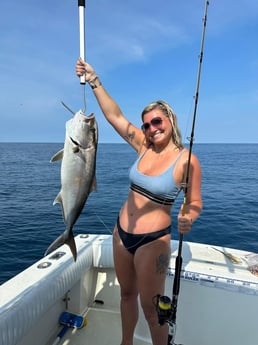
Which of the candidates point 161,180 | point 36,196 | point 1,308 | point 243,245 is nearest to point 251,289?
point 161,180

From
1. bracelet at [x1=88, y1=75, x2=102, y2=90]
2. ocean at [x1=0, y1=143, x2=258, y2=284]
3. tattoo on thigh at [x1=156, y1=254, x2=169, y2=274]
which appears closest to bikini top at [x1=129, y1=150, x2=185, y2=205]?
tattoo on thigh at [x1=156, y1=254, x2=169, y2=274]

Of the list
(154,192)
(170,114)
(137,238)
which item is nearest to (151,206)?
(154,192)

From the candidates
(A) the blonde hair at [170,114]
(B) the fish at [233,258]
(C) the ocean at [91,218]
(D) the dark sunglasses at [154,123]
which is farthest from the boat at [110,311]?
(C) the ocean at [91,218]

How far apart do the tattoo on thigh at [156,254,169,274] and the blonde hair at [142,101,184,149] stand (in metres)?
0.92

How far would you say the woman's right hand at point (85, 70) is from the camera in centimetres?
225

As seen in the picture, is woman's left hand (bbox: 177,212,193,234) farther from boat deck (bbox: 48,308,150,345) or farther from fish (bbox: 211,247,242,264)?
boat deck (bbox: 48,308,150,345)

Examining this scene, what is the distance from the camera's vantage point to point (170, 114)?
2.36m

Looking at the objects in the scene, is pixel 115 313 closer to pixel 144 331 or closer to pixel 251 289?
pixel 144 331

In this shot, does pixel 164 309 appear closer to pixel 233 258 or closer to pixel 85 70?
pixel 233 258

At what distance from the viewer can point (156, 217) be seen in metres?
2.28

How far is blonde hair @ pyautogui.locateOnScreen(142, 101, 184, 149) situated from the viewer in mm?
2350

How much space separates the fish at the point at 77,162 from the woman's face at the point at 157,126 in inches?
17.5

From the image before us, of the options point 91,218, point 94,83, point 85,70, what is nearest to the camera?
point 85,70

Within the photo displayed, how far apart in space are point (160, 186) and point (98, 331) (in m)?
2.27
